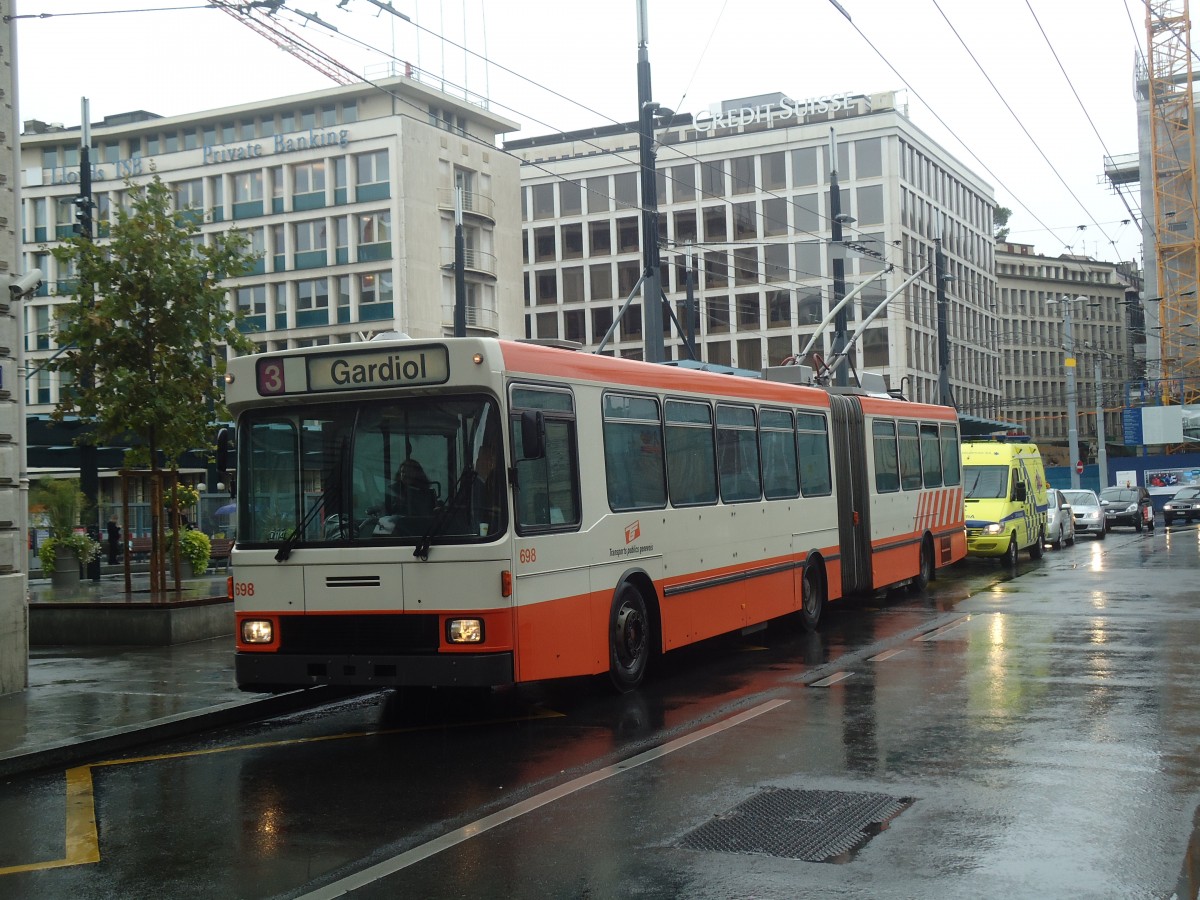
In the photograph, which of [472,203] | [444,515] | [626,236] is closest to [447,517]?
[444,515]

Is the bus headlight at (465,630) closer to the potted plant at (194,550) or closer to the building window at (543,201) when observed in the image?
the potted plant at (194,550)

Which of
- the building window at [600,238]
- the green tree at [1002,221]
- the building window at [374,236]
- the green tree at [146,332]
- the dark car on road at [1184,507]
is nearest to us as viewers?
the green tree at [146,332]

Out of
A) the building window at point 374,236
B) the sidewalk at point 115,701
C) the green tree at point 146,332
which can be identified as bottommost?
the sidewalk at point 115,701

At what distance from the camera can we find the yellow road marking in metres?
6.69

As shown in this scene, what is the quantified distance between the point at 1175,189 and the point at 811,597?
83.0 metres

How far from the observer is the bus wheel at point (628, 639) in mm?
11280

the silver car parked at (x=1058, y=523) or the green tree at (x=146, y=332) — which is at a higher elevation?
the green tree at (x=146, y=332)

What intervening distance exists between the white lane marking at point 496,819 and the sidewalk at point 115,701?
358 cm

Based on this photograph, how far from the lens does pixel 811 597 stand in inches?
648

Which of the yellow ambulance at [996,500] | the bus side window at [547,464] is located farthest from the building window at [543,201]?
the bus side window at [547,464]

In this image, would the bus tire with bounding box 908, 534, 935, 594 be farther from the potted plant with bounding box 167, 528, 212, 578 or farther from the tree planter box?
the potted plant with bounding box 167, 528, 212, 578

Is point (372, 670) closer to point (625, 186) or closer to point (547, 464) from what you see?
point (547, 464)

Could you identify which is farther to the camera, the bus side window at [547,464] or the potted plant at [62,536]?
the potted plant at [62,536]

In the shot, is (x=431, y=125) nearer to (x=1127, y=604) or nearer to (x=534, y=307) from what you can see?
(x=534, y=307)
